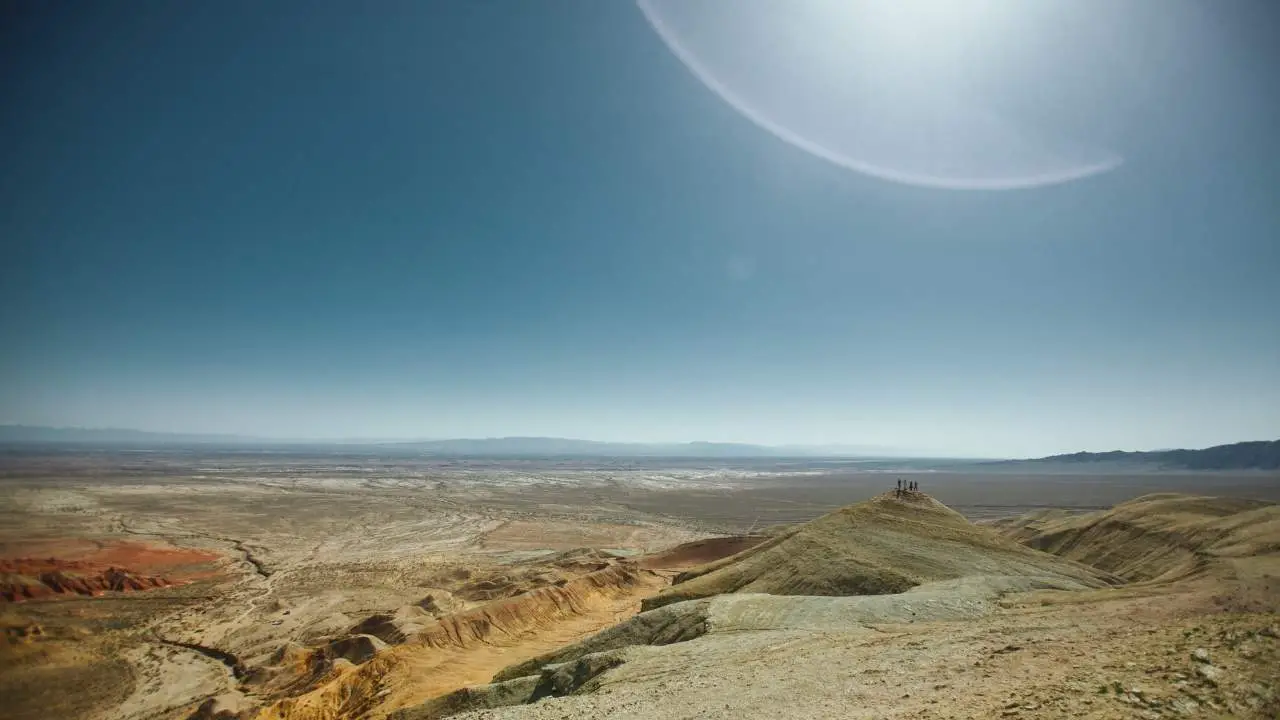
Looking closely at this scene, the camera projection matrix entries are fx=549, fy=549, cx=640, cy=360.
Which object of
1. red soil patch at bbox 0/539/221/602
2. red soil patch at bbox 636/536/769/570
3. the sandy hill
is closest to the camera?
the sandy hill

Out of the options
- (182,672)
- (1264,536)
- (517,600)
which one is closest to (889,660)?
(517,600)

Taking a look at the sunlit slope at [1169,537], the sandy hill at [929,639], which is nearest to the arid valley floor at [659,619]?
the sandy hill at [929,639]

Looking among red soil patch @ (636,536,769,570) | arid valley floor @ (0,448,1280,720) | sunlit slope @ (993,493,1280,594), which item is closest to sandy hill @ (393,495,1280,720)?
arid valley floor @ (0,448,1280,720)

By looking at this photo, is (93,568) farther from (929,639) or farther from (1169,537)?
(1169,537)

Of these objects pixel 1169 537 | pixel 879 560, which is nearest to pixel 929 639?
pixel 879 560

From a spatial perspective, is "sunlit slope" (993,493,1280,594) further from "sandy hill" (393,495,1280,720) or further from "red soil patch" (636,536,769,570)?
"red soil patch" (636,536,769,570)

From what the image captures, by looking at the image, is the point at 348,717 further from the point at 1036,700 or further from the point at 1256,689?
the point at 1256,689
